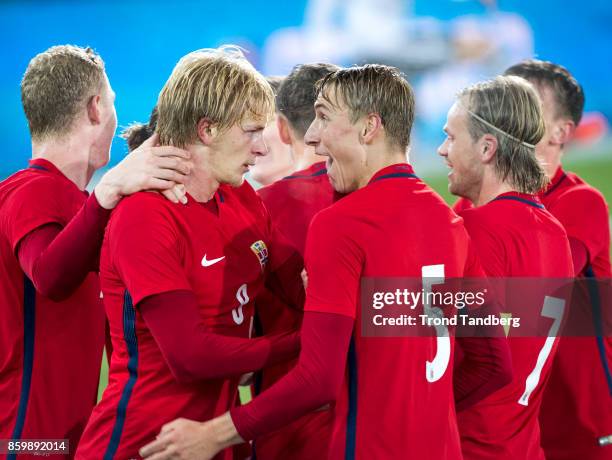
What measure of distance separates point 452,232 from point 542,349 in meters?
0.81

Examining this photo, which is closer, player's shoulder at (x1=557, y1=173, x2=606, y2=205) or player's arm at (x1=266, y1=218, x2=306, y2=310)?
player's arm at (x1=266, y1=218, x2=306, y2=310)

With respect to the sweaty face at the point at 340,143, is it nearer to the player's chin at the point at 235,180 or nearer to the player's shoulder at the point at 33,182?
the player's chin at the point at 235,180

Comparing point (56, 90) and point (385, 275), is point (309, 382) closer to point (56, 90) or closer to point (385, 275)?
point (385, 275)

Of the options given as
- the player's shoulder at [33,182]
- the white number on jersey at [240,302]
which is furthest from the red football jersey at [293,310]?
the player's shoulder at [33,182]

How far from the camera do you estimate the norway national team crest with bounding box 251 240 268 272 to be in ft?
9.20

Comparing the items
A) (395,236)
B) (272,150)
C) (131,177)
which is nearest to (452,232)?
(395,236)

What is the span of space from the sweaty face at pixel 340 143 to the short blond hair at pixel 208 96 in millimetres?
212

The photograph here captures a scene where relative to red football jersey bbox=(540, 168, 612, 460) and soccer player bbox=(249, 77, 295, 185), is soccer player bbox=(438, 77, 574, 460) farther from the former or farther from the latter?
soccer player bbox=(249, 77, 295, 185)

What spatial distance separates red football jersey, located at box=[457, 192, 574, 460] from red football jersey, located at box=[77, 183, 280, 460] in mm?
909

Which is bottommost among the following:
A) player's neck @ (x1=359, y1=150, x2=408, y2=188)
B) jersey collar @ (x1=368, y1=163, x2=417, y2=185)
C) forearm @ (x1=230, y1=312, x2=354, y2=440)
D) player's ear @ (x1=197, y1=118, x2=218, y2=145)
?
forearm @ (x1=230, y1=312, x2=354, y2=440)

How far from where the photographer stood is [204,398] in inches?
103

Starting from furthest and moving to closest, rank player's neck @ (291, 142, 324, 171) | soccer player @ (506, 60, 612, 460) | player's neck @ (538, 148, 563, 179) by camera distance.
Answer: player's neck @ (538, 148, 563, 179) < soccer player @ (506, 60, 612, 460) < player's neck @ (291, 142, 324, 171)

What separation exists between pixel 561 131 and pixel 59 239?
261 cm

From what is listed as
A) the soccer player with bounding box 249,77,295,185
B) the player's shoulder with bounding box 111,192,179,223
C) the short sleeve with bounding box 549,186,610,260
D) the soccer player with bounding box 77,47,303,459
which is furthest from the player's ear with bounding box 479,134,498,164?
the player's shoulder with bounding box 111,192,179,223
